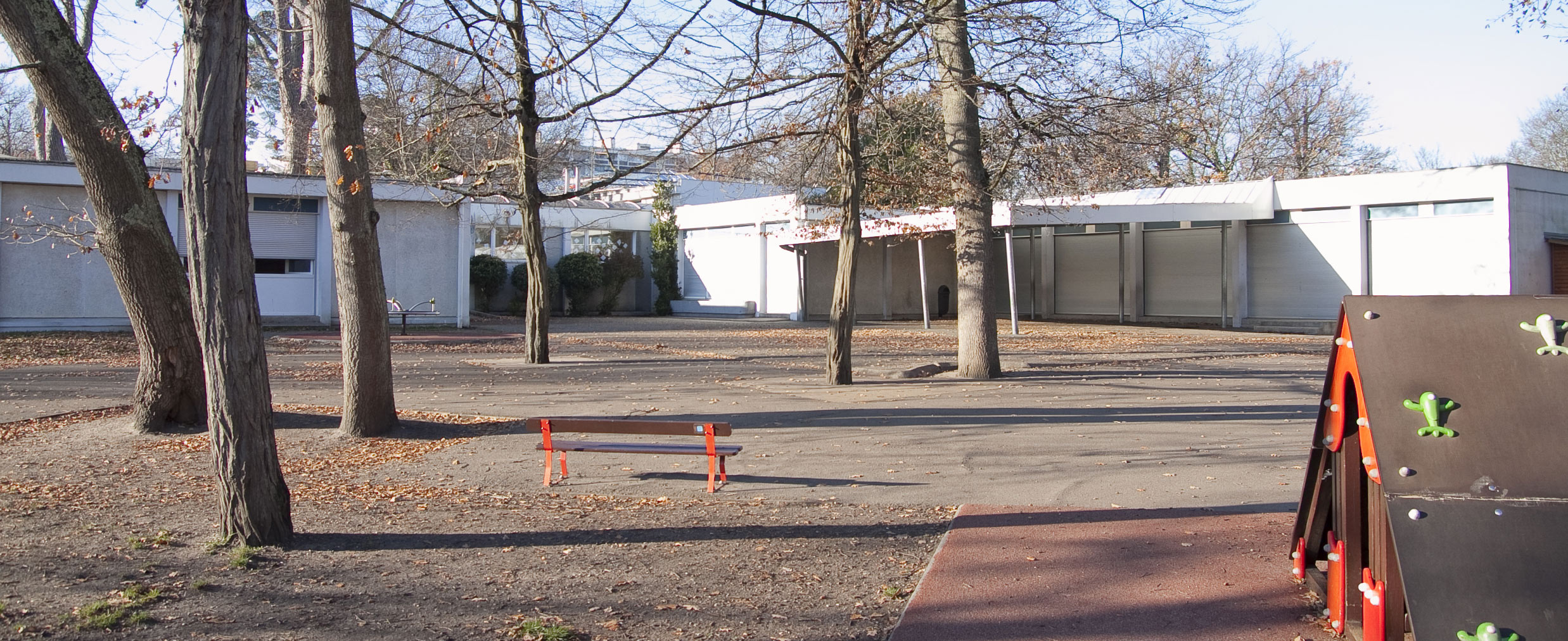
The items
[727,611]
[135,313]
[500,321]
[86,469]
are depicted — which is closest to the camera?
[727,611]

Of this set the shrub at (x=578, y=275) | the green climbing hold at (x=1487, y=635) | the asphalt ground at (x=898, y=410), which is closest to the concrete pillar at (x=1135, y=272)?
the asphalt ground at (x=898, y=410)

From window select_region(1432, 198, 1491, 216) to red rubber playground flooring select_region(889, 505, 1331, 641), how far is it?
22270mm

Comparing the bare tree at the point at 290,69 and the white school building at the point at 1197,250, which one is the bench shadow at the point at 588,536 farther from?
the white school building at the point at 1197,250

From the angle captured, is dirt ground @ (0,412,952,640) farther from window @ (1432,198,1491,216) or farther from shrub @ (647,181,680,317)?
shrub @ (647,181,680,317)

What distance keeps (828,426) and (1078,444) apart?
2.42m

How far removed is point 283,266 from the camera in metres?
26.3

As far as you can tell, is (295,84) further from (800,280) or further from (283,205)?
(800,280)

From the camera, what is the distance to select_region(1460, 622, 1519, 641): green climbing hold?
11.5ft

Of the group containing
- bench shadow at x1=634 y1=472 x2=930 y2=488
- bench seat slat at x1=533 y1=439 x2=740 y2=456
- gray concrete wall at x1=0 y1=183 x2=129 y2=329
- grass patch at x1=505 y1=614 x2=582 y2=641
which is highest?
gray concrete wall at x1=0 y1=183 x2=129 y2=329

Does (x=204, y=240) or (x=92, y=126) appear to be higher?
(x=92, y=126)

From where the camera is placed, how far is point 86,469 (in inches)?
333

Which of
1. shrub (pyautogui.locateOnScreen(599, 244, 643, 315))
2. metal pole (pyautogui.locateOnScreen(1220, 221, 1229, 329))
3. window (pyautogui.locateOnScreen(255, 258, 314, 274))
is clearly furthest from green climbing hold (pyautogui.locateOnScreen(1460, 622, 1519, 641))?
shrub (pyautogui.locateOnScreen(599, 244, 643, 315))

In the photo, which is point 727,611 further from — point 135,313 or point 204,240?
point 135,313

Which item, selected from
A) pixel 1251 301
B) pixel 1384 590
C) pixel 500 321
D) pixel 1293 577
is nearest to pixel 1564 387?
pixel 1384 590
